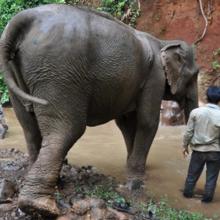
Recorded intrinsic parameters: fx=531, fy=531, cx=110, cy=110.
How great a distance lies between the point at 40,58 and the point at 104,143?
4.61 metres

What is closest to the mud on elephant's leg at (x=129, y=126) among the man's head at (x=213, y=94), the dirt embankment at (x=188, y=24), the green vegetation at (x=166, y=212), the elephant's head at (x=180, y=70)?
the elephant's head at (x=180, y=70)

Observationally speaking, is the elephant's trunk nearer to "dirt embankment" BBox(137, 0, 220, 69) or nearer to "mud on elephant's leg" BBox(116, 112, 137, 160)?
"mud on elephant's leg" BBox(116, 112, 137, 160)

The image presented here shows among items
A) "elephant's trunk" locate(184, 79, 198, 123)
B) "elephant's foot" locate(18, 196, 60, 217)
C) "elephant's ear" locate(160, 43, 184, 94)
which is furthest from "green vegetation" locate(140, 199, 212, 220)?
"elephant's trunk" locate(184, 79, 198, 123)

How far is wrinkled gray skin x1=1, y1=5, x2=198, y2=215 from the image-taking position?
4.94 meters

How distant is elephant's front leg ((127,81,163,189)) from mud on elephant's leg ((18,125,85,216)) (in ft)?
4.24

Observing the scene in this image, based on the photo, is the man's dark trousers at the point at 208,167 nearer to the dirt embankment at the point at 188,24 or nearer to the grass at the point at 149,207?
the grass at the point at 149,207

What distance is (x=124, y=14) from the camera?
15.7 m

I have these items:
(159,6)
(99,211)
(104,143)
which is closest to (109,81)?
(99,211)

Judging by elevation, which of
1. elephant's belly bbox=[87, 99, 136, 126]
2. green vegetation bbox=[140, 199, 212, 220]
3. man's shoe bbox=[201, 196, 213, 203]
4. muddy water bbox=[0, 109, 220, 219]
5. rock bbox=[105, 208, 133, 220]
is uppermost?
elephant's belly bbox=[87, 99, 136, 126]

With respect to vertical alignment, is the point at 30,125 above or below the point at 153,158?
above

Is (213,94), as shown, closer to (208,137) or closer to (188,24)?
(208,137)

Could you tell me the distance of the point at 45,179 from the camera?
4961mm

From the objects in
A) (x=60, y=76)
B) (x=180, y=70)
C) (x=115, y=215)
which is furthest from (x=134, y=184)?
(x=60, y=76)

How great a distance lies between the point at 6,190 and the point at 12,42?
1.47 m
